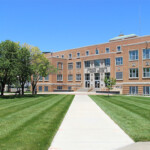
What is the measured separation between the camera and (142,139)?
21.6 feet

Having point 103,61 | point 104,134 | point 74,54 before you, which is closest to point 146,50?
point 103,61

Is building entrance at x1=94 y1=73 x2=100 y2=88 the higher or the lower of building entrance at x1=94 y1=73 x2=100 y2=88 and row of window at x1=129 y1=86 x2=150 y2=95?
the higher

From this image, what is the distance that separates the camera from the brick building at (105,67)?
1614 inches

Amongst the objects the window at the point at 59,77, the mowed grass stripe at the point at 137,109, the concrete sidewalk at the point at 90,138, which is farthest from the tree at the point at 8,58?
the window at the point at 59,77

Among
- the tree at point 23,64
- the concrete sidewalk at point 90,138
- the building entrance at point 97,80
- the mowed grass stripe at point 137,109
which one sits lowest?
the mowed grass stripe at point 137,109

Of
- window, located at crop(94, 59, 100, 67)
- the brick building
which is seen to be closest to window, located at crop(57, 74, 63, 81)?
the brick building

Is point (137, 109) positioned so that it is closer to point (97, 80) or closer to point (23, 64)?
point (23, 64)

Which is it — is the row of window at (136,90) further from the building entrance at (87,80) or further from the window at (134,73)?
the building entrance at (87,80)

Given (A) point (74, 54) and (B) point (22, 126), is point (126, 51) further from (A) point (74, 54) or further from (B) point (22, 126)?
(B) point (22, 126)

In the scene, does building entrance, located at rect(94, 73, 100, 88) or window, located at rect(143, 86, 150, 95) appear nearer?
window, located at rect(143, 86, 150, 95)

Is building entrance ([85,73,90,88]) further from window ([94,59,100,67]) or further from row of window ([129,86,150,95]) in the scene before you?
row of window ([129,86,150,95])

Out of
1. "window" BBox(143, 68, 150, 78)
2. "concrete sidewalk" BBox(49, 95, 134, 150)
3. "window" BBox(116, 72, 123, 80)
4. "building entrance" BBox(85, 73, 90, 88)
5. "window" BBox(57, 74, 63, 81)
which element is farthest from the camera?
"window" BBox(57, 74, 63, 81)

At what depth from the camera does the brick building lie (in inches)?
1614

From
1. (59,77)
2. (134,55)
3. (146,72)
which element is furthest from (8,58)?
(59,77)
